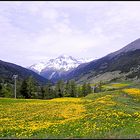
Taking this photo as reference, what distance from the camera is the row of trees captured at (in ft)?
422

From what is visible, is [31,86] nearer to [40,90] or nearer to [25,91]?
[25,91]

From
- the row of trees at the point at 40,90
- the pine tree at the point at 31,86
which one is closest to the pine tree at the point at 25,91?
the row of trees at the point at 40,90

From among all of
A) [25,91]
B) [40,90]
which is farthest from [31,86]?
[40,90]

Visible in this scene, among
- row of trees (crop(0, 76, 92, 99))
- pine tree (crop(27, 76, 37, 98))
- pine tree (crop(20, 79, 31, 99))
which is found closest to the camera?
pine tree (crop(27, 76, 37, 98))

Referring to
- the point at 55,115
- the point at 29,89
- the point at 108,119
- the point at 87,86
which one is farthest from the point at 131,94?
the point at 87,86

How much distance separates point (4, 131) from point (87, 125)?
6704 millimetres

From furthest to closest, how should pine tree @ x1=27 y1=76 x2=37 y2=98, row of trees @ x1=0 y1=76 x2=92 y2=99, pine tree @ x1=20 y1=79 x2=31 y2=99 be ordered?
1. row of trees @ x1=0 y1=76 x2=92 y2=99
2. pine tree @ x1=20 y1=79 x2=31 y2=99
3. pine tree @ x1=27 y1=76 x2=37 y2=98

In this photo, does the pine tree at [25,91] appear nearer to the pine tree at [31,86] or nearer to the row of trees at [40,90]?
the row of trees at [40,90]

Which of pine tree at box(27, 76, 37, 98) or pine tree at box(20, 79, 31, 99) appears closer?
pine tree at box(27, 76, 37, 98)

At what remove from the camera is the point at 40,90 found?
143 m

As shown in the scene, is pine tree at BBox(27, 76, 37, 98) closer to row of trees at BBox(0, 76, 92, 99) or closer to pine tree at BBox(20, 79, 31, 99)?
row of trees at BBox(0, 76, 92, 99)

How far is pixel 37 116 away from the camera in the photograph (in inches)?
1585

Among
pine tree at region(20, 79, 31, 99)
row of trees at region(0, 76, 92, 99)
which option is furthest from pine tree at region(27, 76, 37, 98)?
pine tree at region(20, 79, 31, 99)

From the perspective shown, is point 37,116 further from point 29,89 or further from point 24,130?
point 29,89
